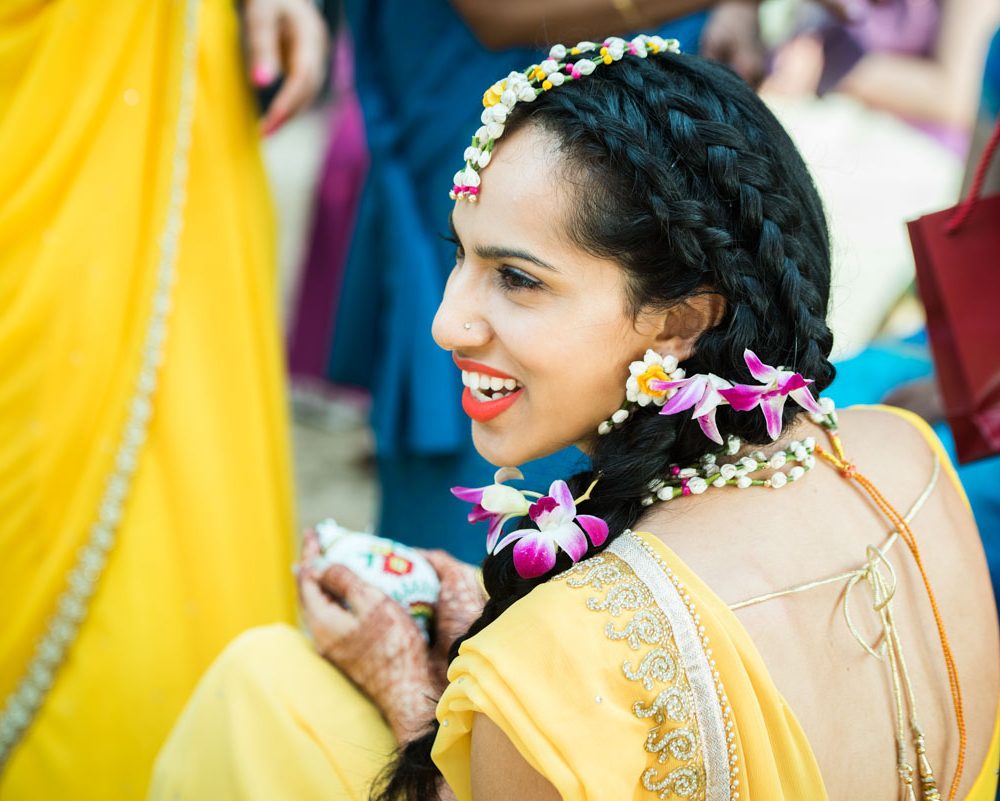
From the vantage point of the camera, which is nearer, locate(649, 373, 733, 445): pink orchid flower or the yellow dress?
the yellow dress

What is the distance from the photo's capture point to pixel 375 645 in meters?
1.32

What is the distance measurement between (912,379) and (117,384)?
1491 mm

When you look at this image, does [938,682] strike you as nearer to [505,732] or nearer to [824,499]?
[824,499]

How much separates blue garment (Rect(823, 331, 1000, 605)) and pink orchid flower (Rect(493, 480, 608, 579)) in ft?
2.49

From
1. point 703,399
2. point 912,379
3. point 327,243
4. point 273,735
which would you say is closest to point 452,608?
point 273,735

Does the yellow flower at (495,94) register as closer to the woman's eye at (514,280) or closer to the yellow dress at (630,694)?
the woman's eye at (514,280)

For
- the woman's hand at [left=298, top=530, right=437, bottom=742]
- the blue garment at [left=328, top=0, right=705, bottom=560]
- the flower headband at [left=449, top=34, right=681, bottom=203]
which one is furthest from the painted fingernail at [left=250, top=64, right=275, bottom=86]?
the woman's hand at [left=298, top=530, right=437, bottom=742]

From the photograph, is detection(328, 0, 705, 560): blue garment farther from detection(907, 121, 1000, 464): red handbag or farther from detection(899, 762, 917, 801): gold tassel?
detection(899, 762, 917, 801): gold tassel

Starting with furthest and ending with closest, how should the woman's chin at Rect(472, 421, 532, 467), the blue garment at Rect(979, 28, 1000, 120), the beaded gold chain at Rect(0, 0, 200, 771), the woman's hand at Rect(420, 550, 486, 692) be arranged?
the blue garment at Rect(979, 28, 1000, 120), the beaded gold chain at Rect(0, 0, 200, 771), the woman's hand at Rect(420, 550, 486, 692), the woman's chin at Rect(472, 421, 532, 467)

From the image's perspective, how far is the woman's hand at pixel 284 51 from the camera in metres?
2.00

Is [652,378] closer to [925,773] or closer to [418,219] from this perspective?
[925,773]

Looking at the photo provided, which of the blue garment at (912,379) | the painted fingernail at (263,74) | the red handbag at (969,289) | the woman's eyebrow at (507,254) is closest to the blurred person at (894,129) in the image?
the blue garment at (912,379)

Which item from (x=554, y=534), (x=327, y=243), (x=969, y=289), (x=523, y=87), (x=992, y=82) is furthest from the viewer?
(x=327, y=243)

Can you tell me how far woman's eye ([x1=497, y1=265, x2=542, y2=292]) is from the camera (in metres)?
1.13
